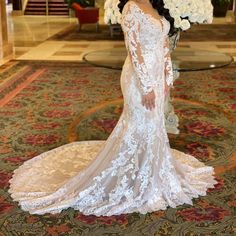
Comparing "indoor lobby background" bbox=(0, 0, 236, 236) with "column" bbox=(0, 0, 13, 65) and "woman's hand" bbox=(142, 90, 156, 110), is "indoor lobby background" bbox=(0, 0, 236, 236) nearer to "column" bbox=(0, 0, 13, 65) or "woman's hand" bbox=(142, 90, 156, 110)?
"column" bbox=(0, 0, 13, 65)

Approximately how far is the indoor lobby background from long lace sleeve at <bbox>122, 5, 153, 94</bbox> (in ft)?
3.22

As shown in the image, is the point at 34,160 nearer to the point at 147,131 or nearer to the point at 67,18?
the point at 147,131

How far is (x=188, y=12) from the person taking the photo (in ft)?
13.6

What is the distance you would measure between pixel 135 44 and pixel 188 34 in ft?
37.1

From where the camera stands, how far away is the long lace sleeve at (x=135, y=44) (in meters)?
3.12

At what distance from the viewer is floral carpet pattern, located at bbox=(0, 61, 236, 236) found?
319 centimetres

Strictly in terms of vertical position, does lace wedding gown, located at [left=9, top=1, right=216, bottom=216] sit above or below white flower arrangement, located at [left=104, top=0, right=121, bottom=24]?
below

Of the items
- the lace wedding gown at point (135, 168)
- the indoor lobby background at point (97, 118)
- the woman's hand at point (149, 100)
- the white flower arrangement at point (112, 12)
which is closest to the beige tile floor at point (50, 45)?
the indoor lobby background at point (97, 118)

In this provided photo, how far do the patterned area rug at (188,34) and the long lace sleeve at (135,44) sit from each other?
979 centimetres

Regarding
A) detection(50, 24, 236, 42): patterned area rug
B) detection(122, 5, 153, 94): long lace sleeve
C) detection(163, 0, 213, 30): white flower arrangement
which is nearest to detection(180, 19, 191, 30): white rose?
detection(163, 0, 213, 30): white flower arrangement

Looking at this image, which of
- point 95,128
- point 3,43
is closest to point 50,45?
point 3,43

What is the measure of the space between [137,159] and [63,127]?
6.83 ft

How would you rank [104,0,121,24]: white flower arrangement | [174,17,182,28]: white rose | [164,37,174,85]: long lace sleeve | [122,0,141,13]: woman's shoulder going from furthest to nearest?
[104,0,121,24]: white flower arrangement
[174,17,182,28]: white rose
[164,37,174,85]: long lace sleeve
[122,0,141,13]: woman's shoulder

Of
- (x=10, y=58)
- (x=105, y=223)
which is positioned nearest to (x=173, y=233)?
(x=105, y=223)
